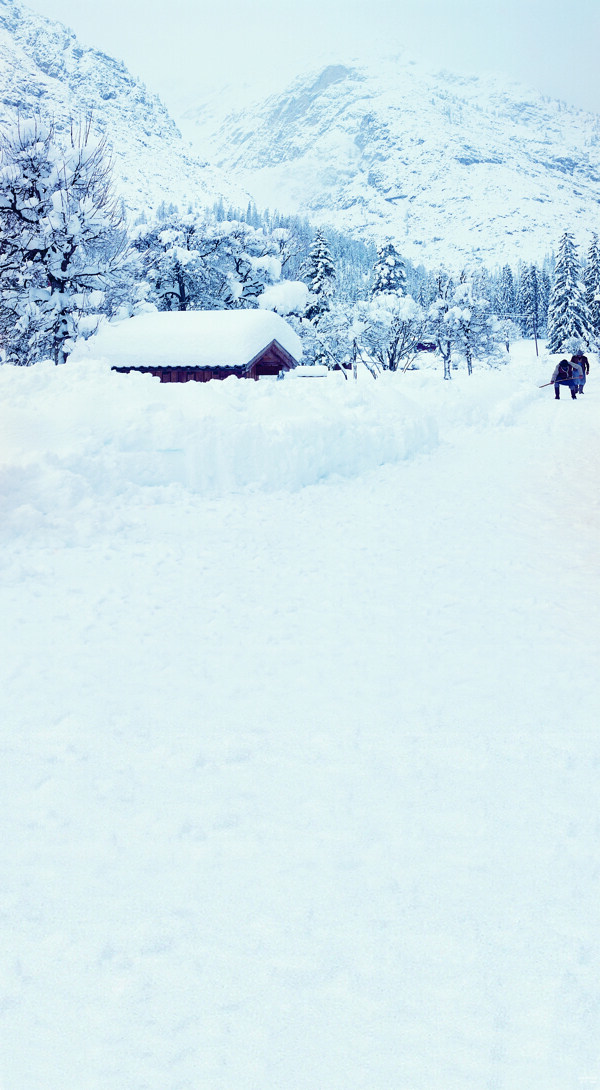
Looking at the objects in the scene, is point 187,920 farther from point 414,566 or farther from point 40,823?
point 414,566

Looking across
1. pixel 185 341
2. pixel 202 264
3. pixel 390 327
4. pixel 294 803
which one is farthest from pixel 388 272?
pixel 294 803

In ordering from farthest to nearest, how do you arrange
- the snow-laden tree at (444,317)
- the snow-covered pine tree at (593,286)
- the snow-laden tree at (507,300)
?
1. the snow-laden tree at (507,300)
2. the snow-covered pine tree at (593,286)
3. the snow-laden tree at (444,317)

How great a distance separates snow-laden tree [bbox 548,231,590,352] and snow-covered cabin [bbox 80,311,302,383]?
47.9 metres

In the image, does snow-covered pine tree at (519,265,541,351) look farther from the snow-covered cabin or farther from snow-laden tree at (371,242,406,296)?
the snow-covered cabin

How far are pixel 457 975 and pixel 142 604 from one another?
150 inches

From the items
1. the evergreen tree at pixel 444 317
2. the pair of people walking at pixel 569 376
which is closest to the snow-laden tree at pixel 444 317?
the evergreen tree at pixel 444 317

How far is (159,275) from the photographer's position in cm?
3127

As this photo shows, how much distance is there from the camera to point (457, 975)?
2.22 metres

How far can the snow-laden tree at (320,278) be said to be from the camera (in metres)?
43.8

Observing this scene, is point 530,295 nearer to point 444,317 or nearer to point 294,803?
point 444,317

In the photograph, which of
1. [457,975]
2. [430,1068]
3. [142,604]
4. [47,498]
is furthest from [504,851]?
[47,498]

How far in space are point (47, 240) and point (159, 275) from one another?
973 centimetres

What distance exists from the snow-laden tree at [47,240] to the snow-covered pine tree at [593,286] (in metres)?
51.1

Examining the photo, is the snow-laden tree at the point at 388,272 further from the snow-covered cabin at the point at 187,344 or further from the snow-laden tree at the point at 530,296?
the snow-laden tree at the point at 530,296
